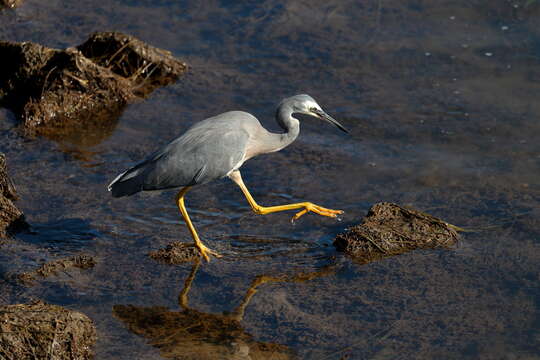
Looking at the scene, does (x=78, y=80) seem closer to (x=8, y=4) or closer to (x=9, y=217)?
(x=9, y=217)

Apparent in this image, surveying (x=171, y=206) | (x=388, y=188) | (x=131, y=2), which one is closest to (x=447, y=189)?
(x=388, y=188)

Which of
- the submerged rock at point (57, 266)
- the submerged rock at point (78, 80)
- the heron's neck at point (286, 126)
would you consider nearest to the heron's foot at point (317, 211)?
the heron's neck at point (286, 126)

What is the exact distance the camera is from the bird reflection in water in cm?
568

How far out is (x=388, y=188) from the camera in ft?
26.4

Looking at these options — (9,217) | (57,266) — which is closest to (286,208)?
(57,266)

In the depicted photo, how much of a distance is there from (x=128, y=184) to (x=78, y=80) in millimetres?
3169

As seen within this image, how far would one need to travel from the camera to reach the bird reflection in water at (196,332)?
568cm

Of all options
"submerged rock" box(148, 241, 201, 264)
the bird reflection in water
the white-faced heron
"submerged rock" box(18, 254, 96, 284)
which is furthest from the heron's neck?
"submerged rock" box(18, 254, 96, 284)

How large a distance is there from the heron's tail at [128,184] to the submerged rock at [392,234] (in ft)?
6.07

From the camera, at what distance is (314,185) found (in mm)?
8164

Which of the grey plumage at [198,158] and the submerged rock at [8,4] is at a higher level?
the submerged rock at [8,4]

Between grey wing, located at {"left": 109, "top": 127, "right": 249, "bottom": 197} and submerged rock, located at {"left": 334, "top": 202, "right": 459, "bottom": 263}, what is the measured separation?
4.12ft

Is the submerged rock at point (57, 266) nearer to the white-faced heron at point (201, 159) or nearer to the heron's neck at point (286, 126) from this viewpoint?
the white-faced heron at point (201, 159)

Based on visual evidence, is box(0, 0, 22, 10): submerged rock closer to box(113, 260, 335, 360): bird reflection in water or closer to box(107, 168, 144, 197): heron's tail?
box(107, 168, 144, 197): heron's tail
